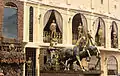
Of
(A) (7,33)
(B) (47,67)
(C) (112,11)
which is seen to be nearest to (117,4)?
(C) (112,11)

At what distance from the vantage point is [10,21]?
90.7 ft

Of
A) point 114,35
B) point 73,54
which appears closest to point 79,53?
point 73,54

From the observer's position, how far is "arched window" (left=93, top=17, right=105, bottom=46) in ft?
111

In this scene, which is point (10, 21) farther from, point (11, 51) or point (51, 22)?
point (51, 22)

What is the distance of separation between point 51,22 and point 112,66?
8371mm

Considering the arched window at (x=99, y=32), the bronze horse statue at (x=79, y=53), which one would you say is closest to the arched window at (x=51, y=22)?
the arched window at (x=99, y=32)

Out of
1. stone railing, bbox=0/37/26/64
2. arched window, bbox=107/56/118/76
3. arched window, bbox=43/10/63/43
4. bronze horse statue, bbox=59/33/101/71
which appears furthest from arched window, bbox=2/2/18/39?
arched window, bbox=107/56/118/76

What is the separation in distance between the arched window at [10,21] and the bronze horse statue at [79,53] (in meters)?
5.71

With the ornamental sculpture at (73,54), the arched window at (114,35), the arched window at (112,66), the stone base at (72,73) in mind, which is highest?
the arched window at (114,35)

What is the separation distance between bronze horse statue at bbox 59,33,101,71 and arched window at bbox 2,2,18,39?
571 cm

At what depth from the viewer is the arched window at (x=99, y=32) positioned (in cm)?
3394

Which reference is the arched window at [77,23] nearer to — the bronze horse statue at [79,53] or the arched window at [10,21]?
the arched window at [10,21]

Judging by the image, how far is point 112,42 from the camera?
35.8 metres

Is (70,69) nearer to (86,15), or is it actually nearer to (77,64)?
(77,64)
